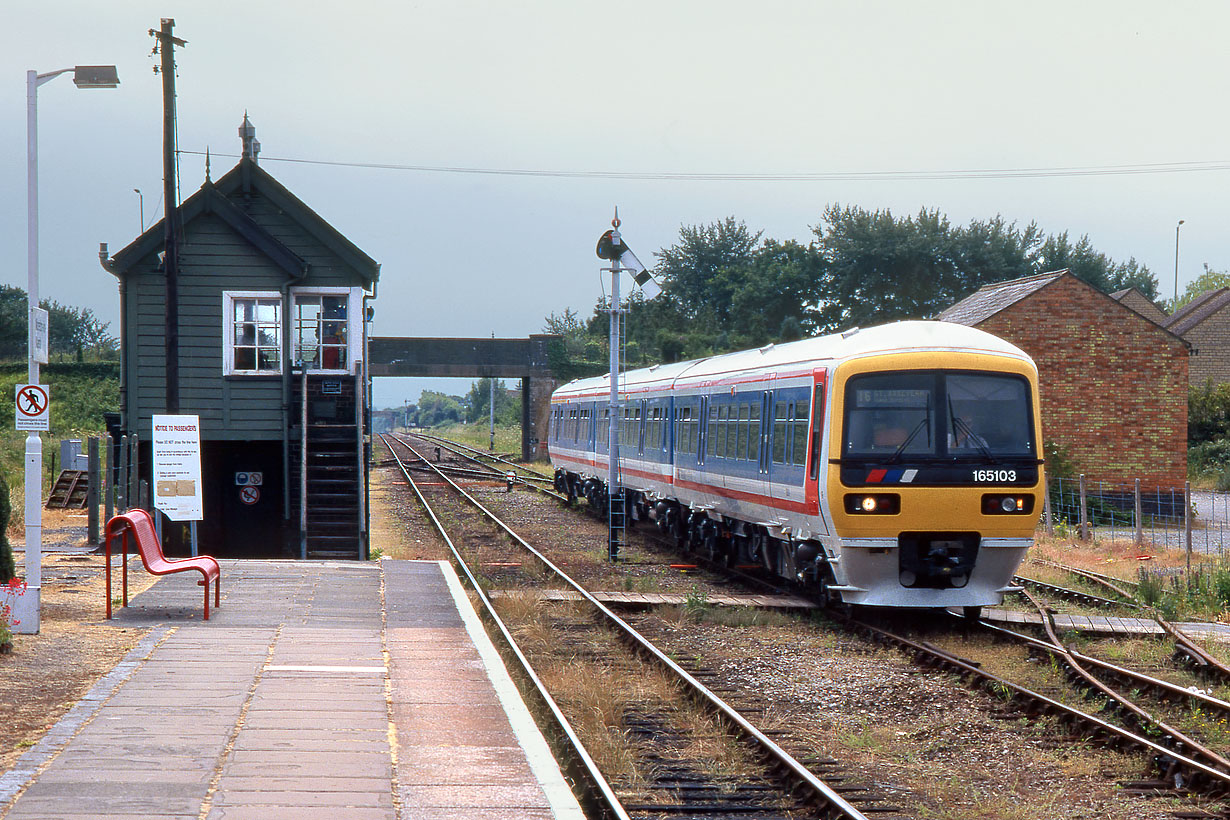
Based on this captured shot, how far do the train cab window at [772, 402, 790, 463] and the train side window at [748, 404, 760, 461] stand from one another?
72 centimetres

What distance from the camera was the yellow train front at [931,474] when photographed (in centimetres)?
1198

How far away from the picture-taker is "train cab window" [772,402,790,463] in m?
14.0

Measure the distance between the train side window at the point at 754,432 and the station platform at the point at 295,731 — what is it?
4869mm

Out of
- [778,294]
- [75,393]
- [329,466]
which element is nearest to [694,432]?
[329,466]

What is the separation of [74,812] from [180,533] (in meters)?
16.4

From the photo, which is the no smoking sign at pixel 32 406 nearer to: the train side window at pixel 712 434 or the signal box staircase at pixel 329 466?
the train side window at pixel 712 434

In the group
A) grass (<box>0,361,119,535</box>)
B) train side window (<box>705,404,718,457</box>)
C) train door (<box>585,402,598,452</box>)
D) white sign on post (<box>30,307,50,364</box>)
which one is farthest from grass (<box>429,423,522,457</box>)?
white sign on post (<box>30,307,50,364</box>)

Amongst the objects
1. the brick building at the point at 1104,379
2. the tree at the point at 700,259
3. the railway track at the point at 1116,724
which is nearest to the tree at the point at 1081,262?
the tree at the point at 700,259

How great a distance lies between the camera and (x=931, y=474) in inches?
472

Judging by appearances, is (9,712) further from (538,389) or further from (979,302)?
(538,389)

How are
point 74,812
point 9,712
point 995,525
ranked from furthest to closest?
point 995,525
point 9,712
point 74,812

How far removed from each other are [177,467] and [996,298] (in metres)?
19.7

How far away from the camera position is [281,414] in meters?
21.0

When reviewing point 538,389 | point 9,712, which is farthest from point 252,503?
point 538,389
